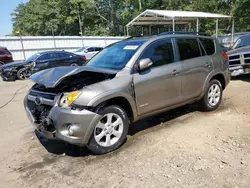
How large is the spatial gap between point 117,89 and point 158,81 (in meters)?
0.92

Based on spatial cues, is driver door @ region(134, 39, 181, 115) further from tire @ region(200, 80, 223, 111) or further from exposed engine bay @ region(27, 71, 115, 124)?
tire @ region(200, 80, 223, 111)

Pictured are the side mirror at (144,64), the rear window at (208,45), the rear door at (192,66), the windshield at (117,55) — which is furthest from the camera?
the rear window at (208,45)

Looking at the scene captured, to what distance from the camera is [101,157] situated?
378 centimetres

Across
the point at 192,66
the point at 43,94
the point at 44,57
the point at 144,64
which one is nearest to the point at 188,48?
the point at 192,66

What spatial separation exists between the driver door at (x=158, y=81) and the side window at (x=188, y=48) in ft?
0.85

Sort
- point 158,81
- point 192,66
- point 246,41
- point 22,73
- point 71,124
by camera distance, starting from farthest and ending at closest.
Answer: point 22,73 → point 246,41 → point 192,66 → point 158,81 → point 71,124

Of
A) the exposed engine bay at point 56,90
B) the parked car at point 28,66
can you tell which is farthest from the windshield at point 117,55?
the parked car at point 28,66

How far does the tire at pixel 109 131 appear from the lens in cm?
371

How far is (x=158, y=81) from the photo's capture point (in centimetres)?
438

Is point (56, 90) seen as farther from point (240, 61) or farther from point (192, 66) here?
point (240, 61)

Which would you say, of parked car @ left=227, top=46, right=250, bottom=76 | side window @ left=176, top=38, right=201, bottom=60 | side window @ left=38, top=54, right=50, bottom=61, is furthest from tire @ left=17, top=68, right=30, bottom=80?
side window @ left=176, top=38, right=201, bottom=60

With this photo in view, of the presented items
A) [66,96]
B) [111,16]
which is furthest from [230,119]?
[111,16]

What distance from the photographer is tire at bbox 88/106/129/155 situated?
12.2ft

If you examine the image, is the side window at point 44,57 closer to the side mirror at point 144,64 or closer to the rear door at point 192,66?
the rear door at point 192,66
